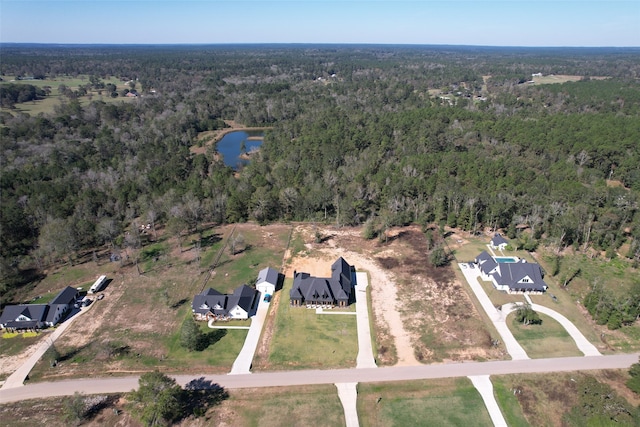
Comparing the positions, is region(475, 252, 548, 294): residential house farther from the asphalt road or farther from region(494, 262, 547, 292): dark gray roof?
the asphalt road

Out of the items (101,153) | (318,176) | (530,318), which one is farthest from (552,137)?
(101,153)

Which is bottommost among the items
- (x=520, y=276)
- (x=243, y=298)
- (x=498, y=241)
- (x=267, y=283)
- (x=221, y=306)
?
(x=221, y=306)

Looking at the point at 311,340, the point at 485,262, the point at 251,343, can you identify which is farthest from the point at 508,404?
the point at 251,343

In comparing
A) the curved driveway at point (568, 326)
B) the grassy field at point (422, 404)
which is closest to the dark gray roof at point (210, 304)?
the grassy field at point (422, 404)

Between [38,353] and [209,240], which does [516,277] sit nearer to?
[209,240]

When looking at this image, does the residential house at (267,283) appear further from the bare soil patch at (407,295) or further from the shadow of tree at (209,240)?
the shadow of tree at (209,240)
